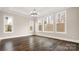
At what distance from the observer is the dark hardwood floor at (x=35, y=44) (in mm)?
1972

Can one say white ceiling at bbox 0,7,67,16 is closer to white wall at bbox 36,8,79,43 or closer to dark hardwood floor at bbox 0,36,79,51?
white wall at bbox 36,8,79,43

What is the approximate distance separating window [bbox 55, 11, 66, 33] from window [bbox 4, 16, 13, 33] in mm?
837

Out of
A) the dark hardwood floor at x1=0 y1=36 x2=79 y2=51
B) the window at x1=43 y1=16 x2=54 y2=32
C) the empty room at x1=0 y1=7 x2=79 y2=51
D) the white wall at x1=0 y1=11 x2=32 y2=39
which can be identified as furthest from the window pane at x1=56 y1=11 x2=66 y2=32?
the white wall at x1=0 y1=11 x2=32 y2=39

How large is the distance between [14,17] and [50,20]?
660 millimetres

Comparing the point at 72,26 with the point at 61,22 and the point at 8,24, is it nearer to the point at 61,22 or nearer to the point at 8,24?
the point at 61,22

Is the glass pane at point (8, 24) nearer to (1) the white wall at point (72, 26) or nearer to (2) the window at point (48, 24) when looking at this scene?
(2) the window at point (48, 24)

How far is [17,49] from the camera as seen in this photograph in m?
1.98

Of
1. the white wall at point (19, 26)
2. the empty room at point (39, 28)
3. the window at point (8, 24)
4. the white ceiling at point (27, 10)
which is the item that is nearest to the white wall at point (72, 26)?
the empty room at point (39, 28)

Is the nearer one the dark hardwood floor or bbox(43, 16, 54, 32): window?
the dark hardwood floor

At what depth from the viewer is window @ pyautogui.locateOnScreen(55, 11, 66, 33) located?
2010 mm

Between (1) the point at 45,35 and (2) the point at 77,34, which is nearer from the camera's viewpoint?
(2) the point at 77,34

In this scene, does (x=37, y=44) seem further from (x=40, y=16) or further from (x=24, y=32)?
(x=40, y=16)
